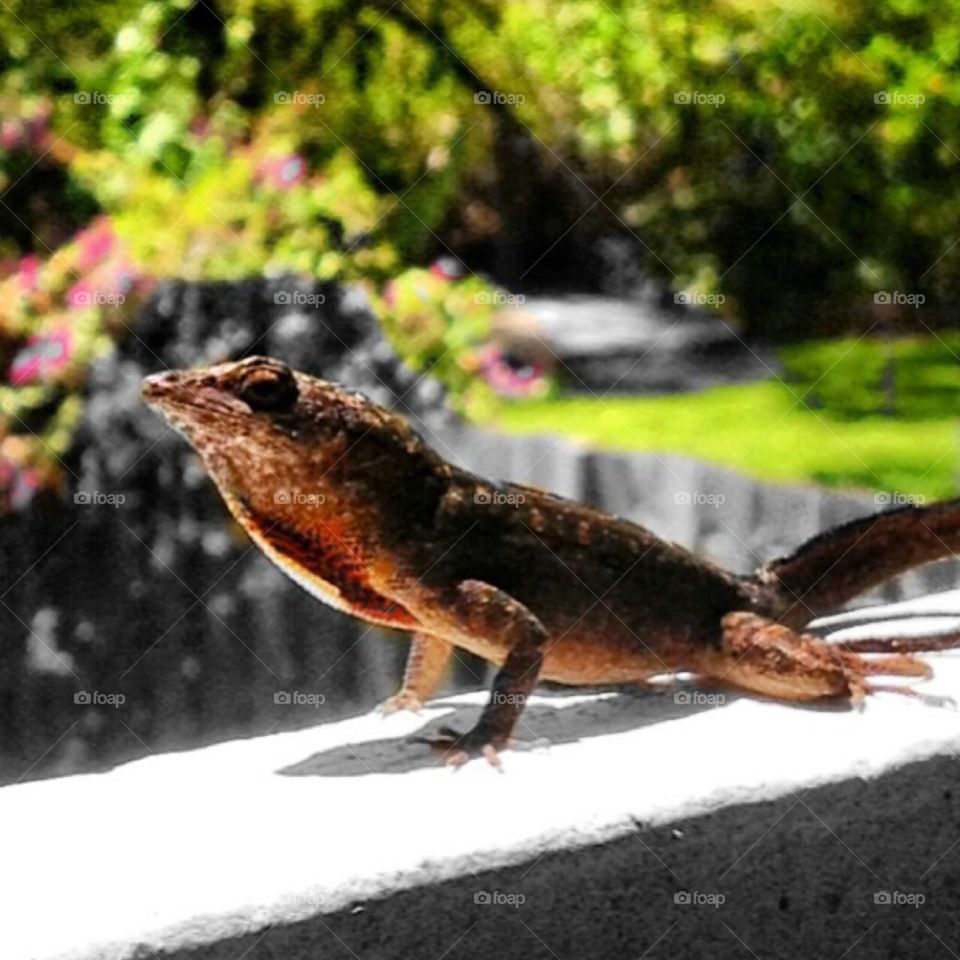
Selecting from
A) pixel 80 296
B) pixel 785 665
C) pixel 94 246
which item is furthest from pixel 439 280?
pixel 785 665

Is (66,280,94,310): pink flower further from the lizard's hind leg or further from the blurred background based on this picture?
the lizard's hind leg

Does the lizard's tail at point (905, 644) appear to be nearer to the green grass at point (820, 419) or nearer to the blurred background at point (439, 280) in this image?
the blurred background at point (439, 280)

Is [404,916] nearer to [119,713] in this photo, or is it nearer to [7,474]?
[119,713]

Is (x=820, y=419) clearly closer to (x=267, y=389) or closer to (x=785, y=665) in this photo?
(x=785, y=665)

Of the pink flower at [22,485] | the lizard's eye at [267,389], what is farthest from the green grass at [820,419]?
the lizard's eye at [267,389]

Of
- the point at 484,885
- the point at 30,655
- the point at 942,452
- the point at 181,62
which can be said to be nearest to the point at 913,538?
the point at 484,885

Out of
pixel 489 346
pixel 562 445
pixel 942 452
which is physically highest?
pixel 489 346
